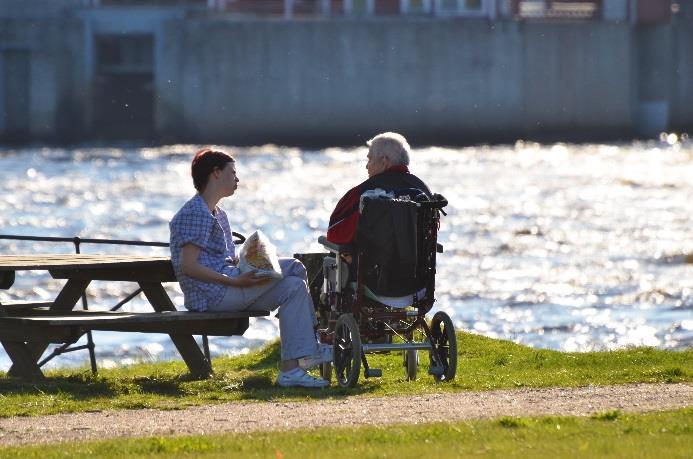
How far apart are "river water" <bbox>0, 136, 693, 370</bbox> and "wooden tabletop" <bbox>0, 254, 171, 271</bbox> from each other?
6.93ft

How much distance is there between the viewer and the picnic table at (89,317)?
30.3 ft

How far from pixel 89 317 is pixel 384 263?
1797mm

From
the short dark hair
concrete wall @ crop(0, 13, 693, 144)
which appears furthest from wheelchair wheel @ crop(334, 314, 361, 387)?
concrete wall @ crop(0, 13, 693, 144)

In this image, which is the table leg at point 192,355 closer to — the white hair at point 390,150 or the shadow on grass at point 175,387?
the shadow on grass at point 175,387

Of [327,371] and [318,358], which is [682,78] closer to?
[327,371]

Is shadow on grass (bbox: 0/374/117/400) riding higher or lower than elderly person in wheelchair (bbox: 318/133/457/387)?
lower

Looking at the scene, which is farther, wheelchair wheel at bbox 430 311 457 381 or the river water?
the river water

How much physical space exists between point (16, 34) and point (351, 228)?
6118 centimetres

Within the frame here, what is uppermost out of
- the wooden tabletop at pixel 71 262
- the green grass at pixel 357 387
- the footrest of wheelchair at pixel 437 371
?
the wooden tabletop at pixel 71 262

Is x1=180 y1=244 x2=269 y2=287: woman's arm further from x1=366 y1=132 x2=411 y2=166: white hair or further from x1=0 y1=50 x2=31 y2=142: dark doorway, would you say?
x1=0 y1=50 x2=31 y2=142: dark doorway

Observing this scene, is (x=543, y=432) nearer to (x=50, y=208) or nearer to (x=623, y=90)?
(x=50, y=208)

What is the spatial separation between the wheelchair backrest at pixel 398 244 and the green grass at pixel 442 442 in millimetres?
1884

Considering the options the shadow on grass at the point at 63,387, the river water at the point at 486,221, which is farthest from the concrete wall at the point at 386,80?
the shadow on grass at the point at 63,387

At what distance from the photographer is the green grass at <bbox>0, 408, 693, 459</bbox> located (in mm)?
6715
